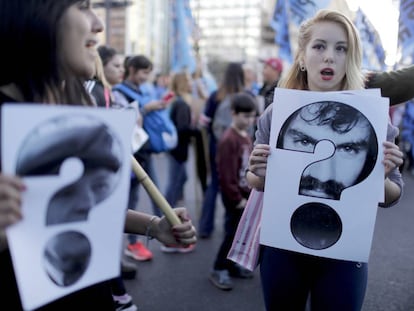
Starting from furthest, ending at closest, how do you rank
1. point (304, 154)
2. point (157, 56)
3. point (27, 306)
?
point (157, 56) → point (304, 154) → point (27, 306)

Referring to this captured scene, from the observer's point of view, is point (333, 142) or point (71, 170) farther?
point (333, 142)

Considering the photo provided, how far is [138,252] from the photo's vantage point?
3.94 meters

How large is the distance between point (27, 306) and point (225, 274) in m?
2.60

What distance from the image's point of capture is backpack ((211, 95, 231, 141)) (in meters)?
4.56

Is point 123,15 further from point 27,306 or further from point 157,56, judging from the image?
point 27,306

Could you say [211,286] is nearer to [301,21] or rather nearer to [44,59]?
[301,21]

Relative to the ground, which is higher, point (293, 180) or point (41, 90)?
point (41, 90)

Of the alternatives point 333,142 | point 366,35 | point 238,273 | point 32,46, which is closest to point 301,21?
point 366,35

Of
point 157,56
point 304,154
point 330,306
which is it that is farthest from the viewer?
point 157,56

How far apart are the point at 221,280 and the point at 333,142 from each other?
2165mm

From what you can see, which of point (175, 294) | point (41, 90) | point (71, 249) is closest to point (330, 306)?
point (71, 249)

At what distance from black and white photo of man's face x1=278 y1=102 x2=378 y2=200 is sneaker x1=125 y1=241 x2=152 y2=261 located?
2678 millimetres

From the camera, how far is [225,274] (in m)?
3.39

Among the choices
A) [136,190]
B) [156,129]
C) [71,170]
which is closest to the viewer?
[71,170]
